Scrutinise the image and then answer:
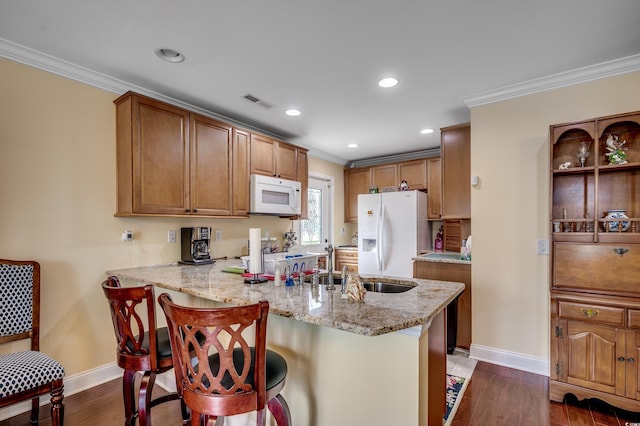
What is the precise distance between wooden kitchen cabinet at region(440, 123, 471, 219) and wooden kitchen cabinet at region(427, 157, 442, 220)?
113cm

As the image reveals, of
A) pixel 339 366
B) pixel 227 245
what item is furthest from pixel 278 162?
pixel 339 366

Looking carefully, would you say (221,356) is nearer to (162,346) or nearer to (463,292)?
(162,346)

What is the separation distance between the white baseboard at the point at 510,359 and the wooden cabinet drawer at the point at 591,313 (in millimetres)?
678

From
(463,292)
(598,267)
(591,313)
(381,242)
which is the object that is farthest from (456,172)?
(591,313)

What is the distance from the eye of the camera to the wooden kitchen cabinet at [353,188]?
5.23m

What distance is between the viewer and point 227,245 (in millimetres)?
3439

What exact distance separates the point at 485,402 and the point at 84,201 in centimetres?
333

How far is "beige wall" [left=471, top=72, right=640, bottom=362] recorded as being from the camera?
8.38 ft

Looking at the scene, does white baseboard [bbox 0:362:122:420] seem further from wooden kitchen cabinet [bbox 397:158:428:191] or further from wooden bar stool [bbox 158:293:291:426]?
wooden kitchen cabinet [bbox 397:158:428:191]

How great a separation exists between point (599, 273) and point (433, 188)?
257 centimetres

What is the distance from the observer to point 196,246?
2908 millimetres

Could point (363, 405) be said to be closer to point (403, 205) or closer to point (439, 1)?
point (439, 1)

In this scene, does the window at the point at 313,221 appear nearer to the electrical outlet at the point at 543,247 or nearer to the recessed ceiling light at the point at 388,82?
the recessed ceiling light at the point at 388,82

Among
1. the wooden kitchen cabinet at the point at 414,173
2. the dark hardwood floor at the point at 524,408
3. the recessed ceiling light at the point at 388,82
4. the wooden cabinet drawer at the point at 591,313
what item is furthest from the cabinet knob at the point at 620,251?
the wooden kitchen cabinet at the point at 414,173
